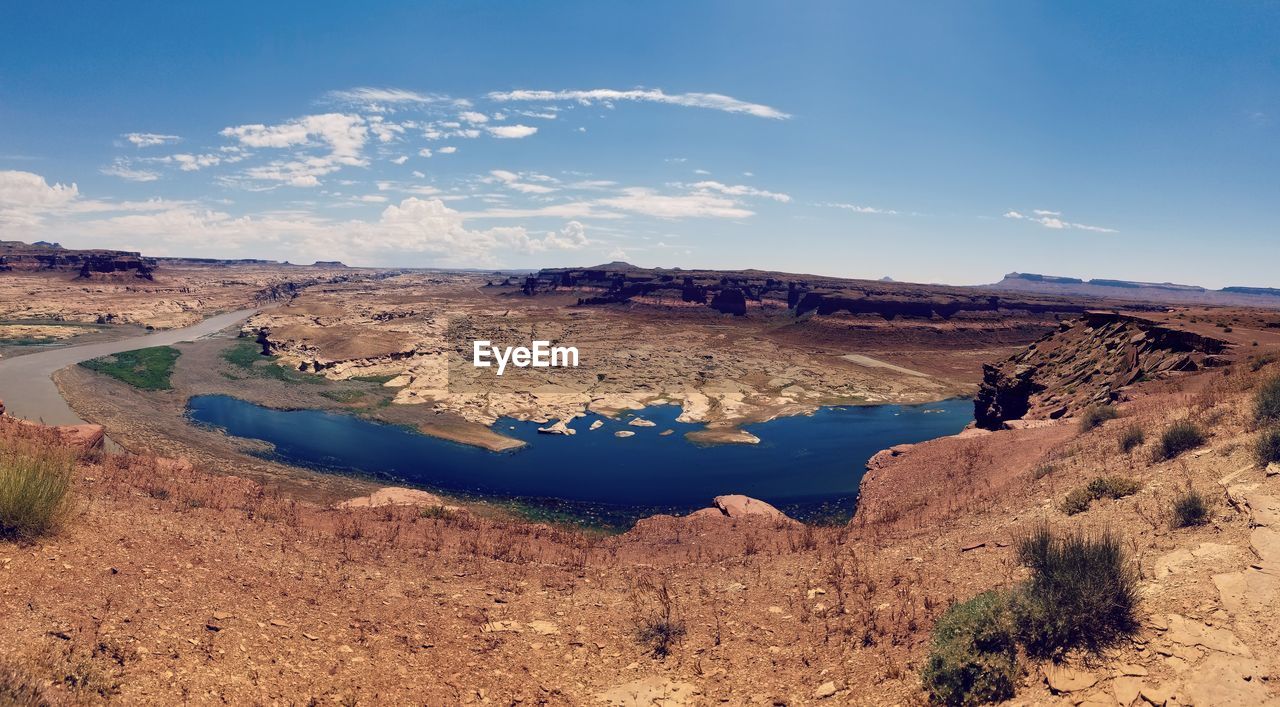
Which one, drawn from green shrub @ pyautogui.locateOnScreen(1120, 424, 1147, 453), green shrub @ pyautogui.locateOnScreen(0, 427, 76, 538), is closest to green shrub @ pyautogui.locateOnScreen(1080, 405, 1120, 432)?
green shrub @ pyautogui.locateOnScreen(1120, 424, 1147, 453)

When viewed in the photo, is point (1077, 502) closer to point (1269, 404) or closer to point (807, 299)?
point (1269, 404)

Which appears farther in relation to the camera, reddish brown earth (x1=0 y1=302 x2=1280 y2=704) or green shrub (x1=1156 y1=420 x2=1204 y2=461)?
green shrub (x1=1156 y1=420 x2=1204 y2=461)

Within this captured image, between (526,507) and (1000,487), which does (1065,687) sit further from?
(526,507)

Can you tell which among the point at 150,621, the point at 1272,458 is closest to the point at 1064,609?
the point at 1272,458

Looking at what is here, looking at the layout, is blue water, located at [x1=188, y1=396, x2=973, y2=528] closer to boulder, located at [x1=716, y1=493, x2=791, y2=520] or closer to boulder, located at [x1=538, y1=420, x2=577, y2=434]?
boulder, located at [x1=538, y1=420, x2=577, y2=434]

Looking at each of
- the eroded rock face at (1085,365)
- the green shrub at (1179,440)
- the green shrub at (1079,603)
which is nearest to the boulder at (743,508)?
the green shrub at (1179,440)

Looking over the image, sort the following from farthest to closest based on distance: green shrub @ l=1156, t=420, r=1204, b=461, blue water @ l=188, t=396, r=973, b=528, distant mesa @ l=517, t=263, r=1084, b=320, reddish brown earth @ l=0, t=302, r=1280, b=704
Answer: distant mesa @ l=517, t=263, r=1084, b=320
blue water @ l=188, t=396, r=973, b=528
green shrub @ l=1156, t=420, r=1204, b=461
reddish brown earth @ l=0, t=302, r=1280, b=704

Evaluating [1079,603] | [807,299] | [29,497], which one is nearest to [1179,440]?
[1079,603]
